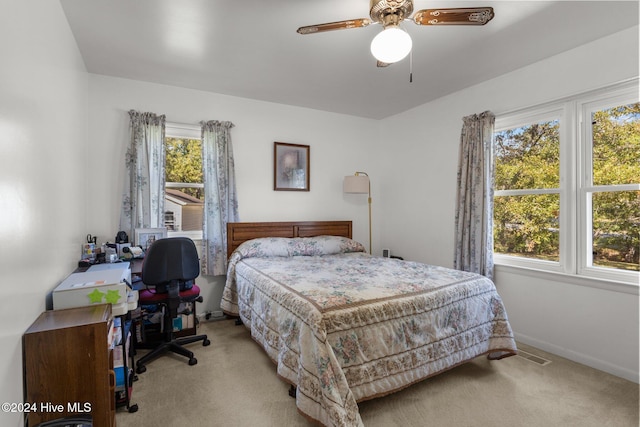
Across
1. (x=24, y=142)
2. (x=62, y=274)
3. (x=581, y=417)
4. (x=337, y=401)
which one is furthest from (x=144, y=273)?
(x=581, y=417)

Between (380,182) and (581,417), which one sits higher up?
(380,182)

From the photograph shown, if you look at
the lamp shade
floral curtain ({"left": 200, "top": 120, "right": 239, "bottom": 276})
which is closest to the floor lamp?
the lamp shade

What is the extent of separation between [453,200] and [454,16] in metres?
2.36

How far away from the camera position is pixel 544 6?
212 centimetres

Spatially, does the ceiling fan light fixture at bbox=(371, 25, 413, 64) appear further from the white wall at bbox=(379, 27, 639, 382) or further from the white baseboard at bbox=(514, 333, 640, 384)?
the white baseboard at bbox=(514, 333, 640, 384)

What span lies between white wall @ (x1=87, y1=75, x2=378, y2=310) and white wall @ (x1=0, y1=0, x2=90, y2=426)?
863 millimetres

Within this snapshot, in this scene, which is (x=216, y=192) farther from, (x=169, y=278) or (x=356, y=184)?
(x=356, y=184)

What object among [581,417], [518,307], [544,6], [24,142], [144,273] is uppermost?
[544,6]

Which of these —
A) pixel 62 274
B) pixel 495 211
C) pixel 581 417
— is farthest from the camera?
pixel 495 211

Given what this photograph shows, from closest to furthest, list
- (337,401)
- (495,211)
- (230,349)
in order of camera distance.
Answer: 1. (337,401)
2. (230,349)
3. (495,211)

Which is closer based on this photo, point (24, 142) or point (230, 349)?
point (24, 142)

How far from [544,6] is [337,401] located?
9.33 ft

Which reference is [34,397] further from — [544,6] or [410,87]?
→ [410,87]

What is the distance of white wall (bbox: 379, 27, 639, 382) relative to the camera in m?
2.46
